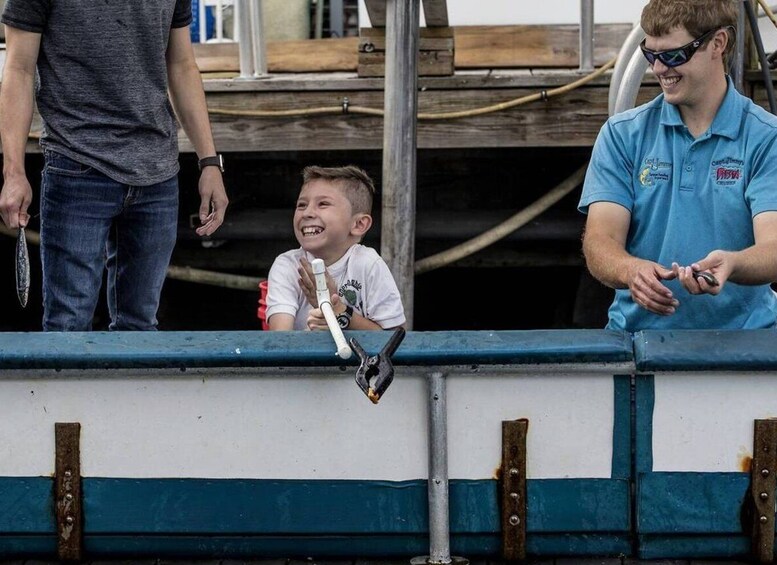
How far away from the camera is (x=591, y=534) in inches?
88.7

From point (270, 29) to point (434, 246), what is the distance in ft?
5.61

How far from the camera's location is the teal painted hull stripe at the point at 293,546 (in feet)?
7.44

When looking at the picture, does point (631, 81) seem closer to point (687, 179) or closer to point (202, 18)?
point (687, 179)

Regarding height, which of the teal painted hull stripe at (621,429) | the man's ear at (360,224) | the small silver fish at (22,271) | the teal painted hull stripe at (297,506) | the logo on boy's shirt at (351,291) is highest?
the man's ear at (360,224)

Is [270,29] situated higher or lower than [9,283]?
higher

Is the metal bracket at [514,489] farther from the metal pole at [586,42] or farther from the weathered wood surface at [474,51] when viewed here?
the weathered wood surface at [474,51]

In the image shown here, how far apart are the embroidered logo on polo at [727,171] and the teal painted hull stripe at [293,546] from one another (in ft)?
2.84

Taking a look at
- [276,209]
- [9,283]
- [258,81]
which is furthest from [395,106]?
[9,283]

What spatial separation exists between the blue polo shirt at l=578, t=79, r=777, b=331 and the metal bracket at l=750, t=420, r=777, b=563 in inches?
18.4

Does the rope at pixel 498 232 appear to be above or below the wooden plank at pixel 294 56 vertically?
below

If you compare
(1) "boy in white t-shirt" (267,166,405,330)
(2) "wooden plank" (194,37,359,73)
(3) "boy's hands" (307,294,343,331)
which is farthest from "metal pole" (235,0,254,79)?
(3) "boy's hands" (307,294,343,331)

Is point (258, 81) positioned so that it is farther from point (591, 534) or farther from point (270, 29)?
point (591, 534)

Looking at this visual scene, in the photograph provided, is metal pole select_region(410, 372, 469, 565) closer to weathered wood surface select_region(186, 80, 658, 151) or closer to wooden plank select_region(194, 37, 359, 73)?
weathered wood surface select_region(186, 80, 658, 151)

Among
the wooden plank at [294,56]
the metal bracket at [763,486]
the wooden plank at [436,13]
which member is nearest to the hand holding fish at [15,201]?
the metal bracket at [763,486]
